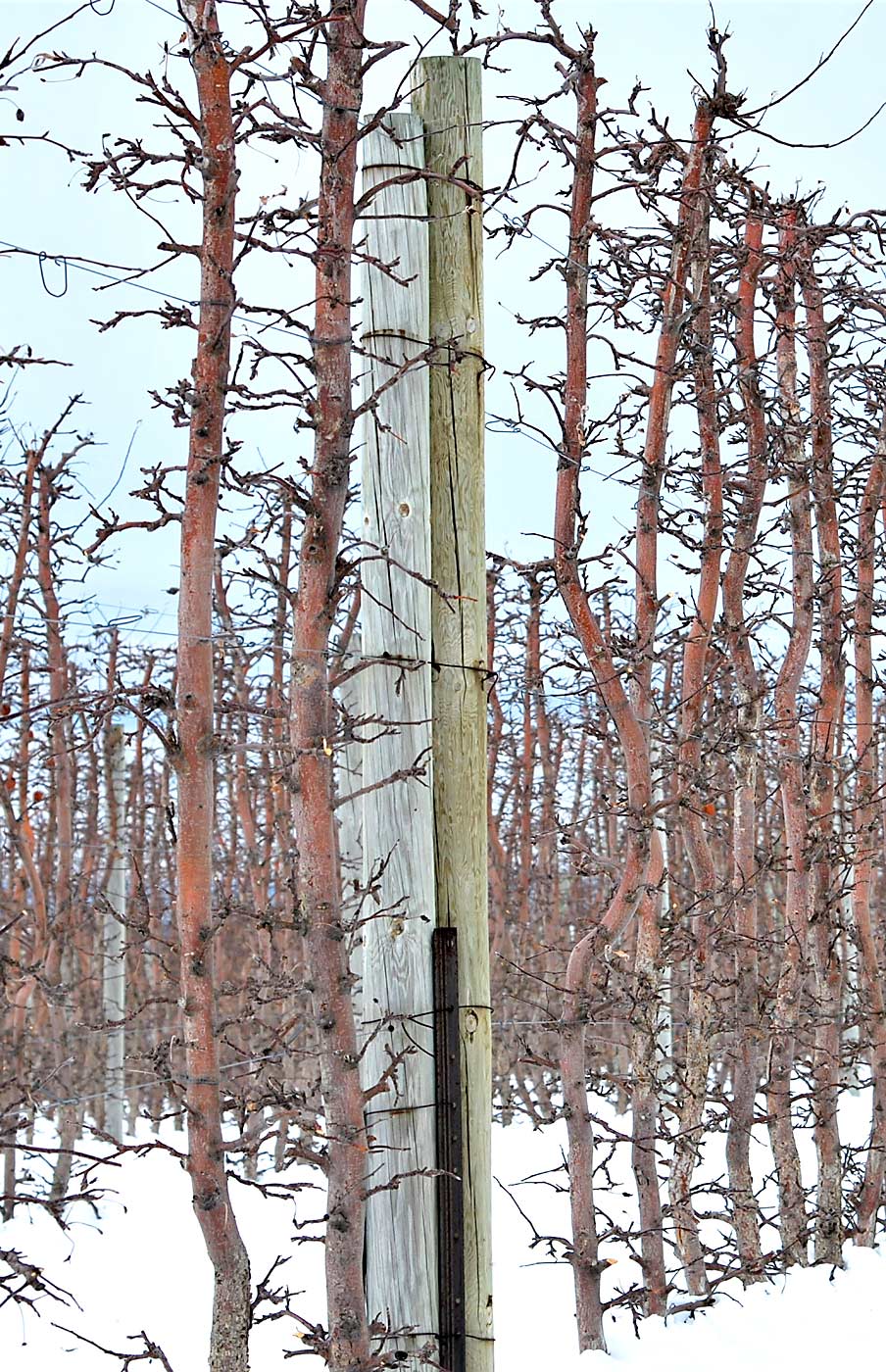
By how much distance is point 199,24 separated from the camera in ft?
8.84

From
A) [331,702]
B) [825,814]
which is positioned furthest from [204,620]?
[825,814]

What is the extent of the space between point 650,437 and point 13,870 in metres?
9.92

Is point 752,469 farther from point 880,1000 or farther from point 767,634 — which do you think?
point 767,634

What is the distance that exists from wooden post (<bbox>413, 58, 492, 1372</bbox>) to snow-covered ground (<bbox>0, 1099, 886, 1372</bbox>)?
1.83 ft

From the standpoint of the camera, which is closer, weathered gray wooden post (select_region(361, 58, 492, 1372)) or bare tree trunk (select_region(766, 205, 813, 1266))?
weathered gray wooden post (select_region(361, 58, 492, 1372))

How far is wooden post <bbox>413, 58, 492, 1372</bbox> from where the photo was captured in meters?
2.76

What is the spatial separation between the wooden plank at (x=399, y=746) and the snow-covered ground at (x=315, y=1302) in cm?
29

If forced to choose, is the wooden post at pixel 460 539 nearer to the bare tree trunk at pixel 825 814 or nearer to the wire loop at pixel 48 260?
the wire loop at pixel 48 260

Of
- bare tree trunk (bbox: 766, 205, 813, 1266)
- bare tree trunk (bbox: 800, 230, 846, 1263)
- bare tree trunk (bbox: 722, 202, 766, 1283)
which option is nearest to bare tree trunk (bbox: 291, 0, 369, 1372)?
bare tree trunk (bbox: 722, 202, 766, 1283)

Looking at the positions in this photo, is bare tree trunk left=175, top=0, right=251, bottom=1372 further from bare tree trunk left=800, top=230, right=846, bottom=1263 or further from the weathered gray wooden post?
bare tree trunk left=800, top=230, right=846, bottom=1263

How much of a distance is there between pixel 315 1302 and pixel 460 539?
632 cm

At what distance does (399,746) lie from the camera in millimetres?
2752

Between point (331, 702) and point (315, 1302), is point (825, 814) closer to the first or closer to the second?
point (331, 702)

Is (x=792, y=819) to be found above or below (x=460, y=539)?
above
